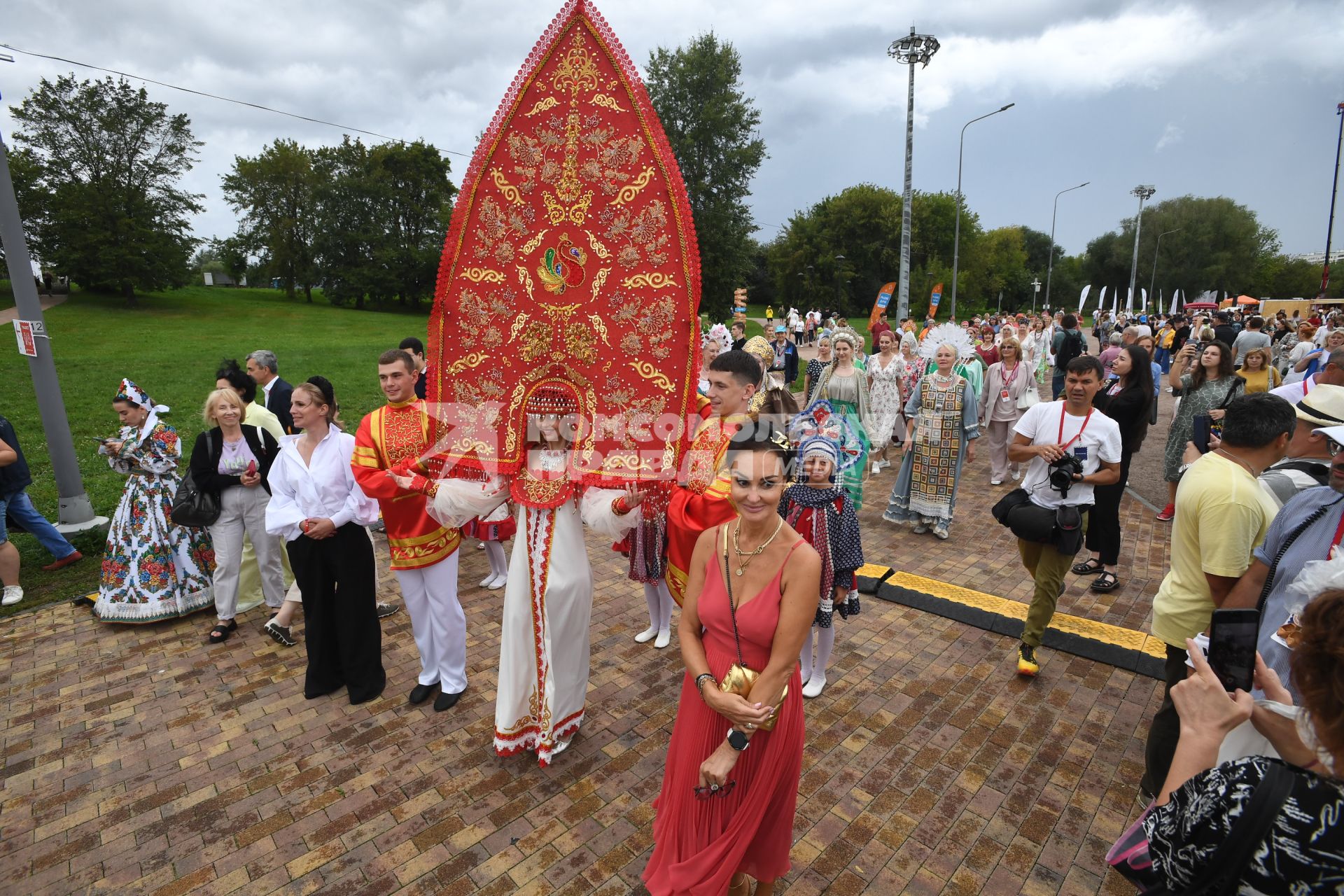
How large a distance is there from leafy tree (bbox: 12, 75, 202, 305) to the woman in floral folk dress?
37.0 m

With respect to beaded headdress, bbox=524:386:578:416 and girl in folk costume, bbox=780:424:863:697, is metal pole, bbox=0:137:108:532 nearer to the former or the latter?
beaded headdress, bbox=524:386:578:416

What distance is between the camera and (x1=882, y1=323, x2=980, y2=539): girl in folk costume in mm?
6906

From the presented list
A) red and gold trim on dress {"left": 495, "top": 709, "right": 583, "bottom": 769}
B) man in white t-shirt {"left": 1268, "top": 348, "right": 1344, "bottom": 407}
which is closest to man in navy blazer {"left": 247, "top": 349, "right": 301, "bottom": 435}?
red and gold trim on dress {"left": 495, "top": 709, "right": 583, "bottom": 769}

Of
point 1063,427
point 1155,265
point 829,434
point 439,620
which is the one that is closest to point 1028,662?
point 1063,427

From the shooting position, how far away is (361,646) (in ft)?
13.4

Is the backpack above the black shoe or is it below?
above

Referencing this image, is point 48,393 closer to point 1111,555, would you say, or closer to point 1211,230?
point 1111,555

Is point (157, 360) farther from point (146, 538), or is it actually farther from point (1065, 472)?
point (1065, 472)

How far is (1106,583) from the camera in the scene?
18.2 ft

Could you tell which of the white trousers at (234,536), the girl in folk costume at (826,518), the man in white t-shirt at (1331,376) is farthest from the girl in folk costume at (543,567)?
the man in white t-shirt at (1331,376)

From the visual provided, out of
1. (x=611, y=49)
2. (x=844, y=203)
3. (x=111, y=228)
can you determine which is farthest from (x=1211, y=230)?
(x=111, y=228)

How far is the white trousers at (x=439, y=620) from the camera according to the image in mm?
3953

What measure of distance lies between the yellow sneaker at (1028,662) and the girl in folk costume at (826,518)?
1.37 m

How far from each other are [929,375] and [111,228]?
41.4m
